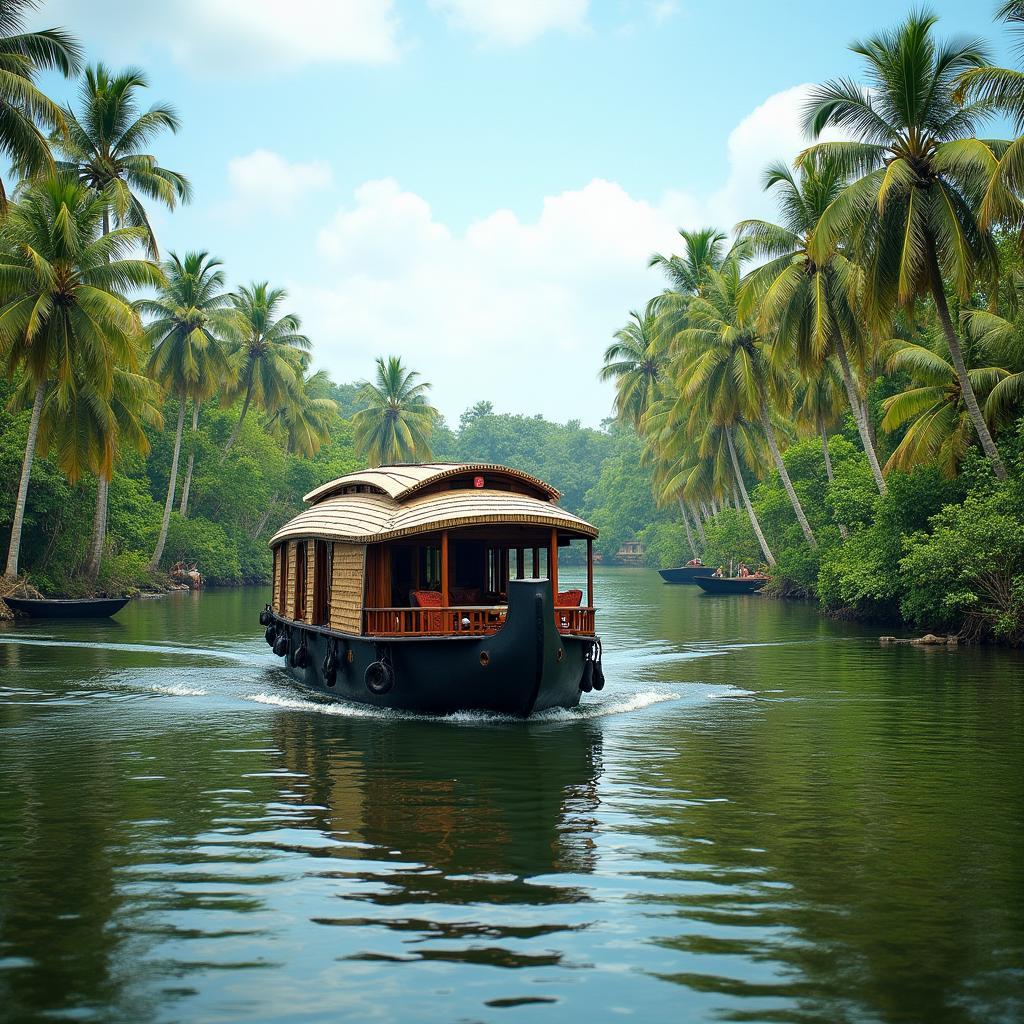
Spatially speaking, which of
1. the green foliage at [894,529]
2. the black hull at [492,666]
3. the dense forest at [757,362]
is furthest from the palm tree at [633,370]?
the black hull at [492,666]

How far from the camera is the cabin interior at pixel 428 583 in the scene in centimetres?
1502

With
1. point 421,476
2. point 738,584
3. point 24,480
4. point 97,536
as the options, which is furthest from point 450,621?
point 738,584

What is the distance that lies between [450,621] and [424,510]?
5.35 feet

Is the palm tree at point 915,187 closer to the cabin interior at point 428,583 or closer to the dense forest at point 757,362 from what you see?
the dense forest at point 757,362

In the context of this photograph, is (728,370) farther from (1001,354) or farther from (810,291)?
(1001,354)

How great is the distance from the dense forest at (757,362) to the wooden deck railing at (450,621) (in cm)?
1052

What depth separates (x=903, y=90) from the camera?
2370 centimetres

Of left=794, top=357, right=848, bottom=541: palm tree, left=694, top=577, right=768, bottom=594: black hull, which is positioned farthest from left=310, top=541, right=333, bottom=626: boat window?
left=694, top=577, right=768, bottom=594: black hull

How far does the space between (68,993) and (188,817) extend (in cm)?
383

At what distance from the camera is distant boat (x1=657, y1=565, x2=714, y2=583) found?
58000 millimetres

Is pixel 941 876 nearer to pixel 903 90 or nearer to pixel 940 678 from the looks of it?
pixel 940 678

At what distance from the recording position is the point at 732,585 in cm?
4825

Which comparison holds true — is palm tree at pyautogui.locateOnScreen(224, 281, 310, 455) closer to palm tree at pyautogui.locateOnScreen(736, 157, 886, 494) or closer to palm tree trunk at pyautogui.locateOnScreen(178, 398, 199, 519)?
palm tree trunk at pyautogui.locateOnScreen(178, 398, 199, 519)

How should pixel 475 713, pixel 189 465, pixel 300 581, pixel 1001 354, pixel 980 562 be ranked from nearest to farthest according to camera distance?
pixel 475 713 < pixel 300 581 < pixel 980 562 < pixel 1001 354 < pixel 189 465
